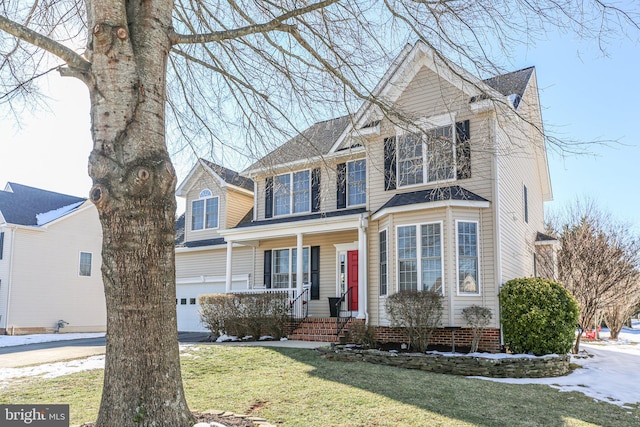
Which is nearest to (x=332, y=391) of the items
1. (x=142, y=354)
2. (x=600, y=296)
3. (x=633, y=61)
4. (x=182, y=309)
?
(x=142, y=354)

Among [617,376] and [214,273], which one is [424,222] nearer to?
[617,376]

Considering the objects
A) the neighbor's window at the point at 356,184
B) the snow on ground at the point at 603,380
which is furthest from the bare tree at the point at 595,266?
the neighbor's window at the point at 356,184

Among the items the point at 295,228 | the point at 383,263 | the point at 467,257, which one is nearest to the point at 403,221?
the point at 383,263

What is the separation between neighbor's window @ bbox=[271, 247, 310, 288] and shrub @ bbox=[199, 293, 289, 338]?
2356mm

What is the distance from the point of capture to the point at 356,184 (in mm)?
15586

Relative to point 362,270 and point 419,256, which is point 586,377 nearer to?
point 419,256

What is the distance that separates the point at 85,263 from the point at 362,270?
1524cm

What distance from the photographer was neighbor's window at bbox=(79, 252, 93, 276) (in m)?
22.5

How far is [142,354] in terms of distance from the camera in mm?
3674

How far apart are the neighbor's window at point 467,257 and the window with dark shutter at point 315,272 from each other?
18.4ft

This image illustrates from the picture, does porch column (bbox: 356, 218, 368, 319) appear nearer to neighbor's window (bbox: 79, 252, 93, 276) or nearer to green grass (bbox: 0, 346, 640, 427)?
green grass (bbox: 0, 346, 640, 427)

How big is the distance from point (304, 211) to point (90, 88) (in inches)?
501

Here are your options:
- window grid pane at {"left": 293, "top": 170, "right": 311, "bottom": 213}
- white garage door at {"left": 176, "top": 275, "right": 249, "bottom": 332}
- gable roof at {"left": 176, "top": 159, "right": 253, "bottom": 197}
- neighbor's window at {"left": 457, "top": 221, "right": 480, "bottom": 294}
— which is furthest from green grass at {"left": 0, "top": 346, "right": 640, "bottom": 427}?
gable roof at {"left": 176, "top": 159, "right": 253, "bottom": 197}

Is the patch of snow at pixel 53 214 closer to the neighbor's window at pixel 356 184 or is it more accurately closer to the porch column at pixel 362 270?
the neighbor's window at pixel 356 184
